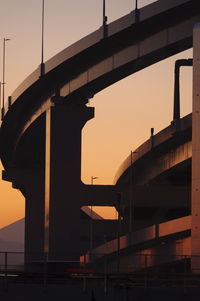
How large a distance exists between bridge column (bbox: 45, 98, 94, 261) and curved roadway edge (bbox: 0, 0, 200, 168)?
1449 millimetres

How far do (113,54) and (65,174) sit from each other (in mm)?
12237

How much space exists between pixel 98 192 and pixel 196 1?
62019mm

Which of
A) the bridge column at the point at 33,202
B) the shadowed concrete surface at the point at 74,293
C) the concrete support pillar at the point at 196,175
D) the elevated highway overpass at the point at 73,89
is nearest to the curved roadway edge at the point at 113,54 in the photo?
the elevated highway overpass at the point at 73,89

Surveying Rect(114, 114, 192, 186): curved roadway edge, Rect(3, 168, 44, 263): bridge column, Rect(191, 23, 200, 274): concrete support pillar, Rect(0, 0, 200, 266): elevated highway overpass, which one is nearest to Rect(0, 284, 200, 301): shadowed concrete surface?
Rect(191, 23, 200, 274): concrete support pillar

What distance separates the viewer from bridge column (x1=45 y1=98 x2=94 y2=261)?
95562 mm

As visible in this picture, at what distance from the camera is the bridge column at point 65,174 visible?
95562 millimetres

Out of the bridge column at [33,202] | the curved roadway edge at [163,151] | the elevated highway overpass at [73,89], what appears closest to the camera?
the elevated highway overpass at [73,89]

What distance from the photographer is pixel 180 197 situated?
448 feet

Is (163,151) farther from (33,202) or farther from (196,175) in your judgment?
(196,175)

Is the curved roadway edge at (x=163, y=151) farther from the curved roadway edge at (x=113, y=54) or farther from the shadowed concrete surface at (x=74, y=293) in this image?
the shadowed concrete surface at (x=74, y=293)

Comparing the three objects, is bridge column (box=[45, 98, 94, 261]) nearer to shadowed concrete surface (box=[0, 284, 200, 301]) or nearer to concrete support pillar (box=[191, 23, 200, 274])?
concrete support pillar (box=[191, 23, 200, 274])

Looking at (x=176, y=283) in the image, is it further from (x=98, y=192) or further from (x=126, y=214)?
(x=126, y=214)

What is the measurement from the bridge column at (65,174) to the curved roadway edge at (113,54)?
1449mm

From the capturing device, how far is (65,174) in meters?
96.0
